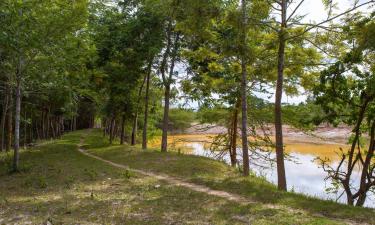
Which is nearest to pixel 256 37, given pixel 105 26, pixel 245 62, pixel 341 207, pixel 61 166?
pixel 245 62

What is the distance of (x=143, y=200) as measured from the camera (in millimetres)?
10883

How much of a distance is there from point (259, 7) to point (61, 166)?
1084 centimetres

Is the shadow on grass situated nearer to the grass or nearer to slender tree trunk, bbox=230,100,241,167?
the grass

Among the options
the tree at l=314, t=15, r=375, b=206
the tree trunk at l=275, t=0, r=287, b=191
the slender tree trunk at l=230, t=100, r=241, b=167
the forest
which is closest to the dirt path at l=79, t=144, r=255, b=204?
the forest

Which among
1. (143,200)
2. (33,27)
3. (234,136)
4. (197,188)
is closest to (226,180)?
(197,188)

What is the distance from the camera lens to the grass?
29.9 ft

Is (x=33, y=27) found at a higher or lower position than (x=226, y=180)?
higher

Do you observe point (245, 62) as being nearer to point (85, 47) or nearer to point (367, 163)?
point (367, 163)

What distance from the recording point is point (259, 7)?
41.6 ft

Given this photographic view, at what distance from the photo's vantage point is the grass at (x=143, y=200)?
29.9 feet

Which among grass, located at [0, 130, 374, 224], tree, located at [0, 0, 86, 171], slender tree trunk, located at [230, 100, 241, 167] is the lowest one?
grass, located at [0, 130, 374, 224]

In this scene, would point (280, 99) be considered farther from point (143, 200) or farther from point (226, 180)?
point (143, 200)

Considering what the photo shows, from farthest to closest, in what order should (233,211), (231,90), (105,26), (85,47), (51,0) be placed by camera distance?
(105,26)
(231,90)
(85,47)
(51,0)
(233,211)

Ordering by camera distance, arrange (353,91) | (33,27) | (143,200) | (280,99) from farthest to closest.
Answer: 1. (33,27)
2. (353,91)
3. (280,99)
4. (143,200)
